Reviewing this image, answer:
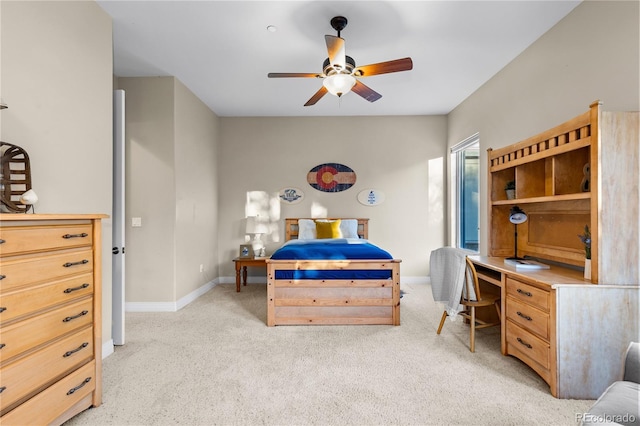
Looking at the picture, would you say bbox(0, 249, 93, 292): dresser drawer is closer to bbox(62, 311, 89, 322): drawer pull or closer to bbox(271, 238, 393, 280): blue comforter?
bbox(62, 311, 89, 322): drawer pull

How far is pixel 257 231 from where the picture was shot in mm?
5293

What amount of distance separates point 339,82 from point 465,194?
11.2 ft

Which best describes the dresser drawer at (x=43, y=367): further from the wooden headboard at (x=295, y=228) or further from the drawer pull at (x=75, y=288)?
the wooden headboard at (x=295, y=228)

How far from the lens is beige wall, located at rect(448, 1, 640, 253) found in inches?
86.6

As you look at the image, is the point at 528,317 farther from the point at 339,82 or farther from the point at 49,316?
the point at 49,316

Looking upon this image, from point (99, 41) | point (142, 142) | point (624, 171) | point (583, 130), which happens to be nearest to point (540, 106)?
point (583, 130)

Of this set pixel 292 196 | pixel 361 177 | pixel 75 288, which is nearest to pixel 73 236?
pixel 75 288

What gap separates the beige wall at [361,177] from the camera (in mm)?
5539

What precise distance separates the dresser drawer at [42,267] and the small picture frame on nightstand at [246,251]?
11.5 ft

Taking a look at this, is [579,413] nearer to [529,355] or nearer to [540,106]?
[529,355]

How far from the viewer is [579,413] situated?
6.23ft

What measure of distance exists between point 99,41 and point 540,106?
3965mm

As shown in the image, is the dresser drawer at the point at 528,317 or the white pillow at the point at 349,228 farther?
the white pillow at the point at 349,228

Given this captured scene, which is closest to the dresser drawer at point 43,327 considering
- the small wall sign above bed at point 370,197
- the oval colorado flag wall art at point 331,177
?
the oval colorado flag wall art at point 331,177
